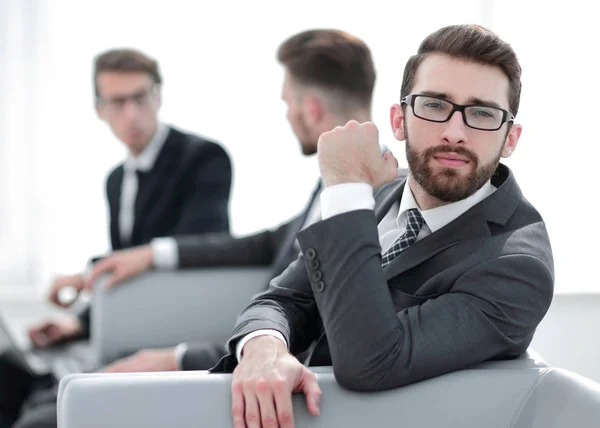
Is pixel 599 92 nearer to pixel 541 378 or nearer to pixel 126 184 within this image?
pixel 126 184

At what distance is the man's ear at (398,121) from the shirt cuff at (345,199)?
0.86ft

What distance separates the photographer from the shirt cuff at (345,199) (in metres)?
1.55

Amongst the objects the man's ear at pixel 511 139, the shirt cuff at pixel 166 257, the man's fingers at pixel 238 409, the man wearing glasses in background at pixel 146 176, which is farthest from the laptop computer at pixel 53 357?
the man's ear at pixel 511 139

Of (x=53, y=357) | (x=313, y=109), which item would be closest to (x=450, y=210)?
(x=313, y=109)

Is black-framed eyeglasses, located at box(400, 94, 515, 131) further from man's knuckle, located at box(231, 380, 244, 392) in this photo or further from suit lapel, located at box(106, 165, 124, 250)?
suit lapel, located at box(106, 165, 124, 250)

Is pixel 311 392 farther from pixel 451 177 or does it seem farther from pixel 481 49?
pixel 481 49

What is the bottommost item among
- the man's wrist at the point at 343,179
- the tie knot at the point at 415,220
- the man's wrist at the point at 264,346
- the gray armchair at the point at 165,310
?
the gray armchair at the point at 165,310

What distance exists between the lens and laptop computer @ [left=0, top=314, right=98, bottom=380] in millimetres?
2910

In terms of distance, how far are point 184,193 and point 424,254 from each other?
2076 mm

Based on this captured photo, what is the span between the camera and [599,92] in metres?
4.42

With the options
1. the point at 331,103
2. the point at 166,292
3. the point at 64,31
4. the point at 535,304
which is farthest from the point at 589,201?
the point at 535,304

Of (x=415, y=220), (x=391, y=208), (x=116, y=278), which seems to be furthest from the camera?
(x=116, y=278)

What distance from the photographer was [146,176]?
12.0ft

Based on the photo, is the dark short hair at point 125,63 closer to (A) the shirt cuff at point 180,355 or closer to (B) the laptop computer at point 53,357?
(B) the laptop computer at point 53,357
